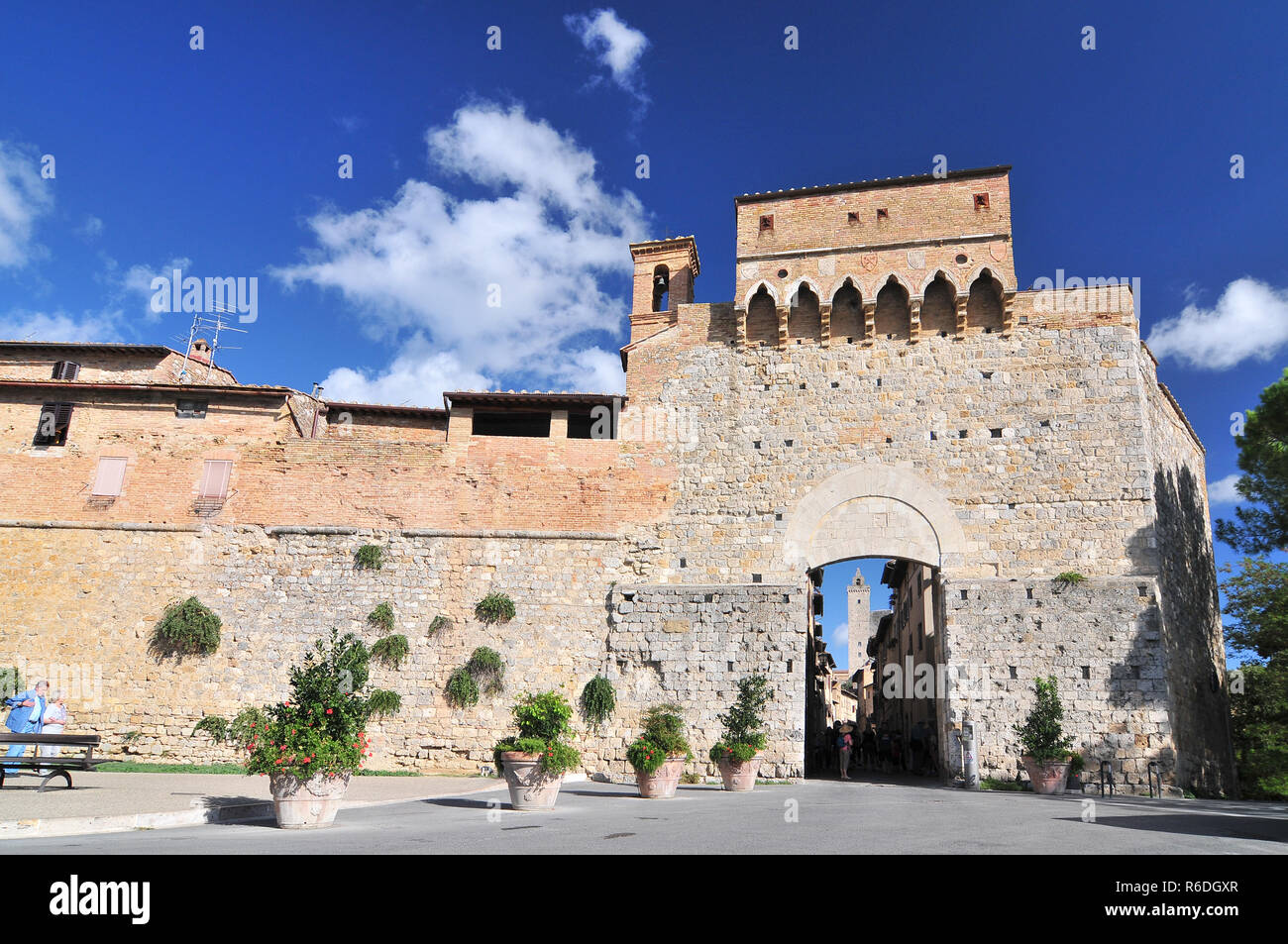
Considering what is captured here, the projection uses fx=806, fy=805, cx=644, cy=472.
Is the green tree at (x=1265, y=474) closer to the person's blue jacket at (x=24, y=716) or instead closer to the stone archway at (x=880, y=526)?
the stone archway at (x=880, y=526)

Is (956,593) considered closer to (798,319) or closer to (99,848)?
(798,319)

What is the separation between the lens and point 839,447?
2088 centimetres

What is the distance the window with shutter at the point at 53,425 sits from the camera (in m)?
22.3

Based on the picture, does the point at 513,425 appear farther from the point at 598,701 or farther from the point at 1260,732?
the point at 1260,732

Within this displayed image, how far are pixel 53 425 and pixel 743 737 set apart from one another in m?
20.4

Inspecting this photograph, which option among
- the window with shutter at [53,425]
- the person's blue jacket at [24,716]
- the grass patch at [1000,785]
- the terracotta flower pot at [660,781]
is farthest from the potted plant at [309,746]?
the window with shutter at [53,425]

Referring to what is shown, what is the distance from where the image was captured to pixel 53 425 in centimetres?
2230

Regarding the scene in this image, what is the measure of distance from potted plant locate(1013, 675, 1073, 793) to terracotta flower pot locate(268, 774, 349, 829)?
1412cm

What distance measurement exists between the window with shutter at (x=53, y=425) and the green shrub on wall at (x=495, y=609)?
41.9ft

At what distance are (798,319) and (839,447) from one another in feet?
12.7

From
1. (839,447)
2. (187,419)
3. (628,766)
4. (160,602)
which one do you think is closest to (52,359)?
(187,419)
